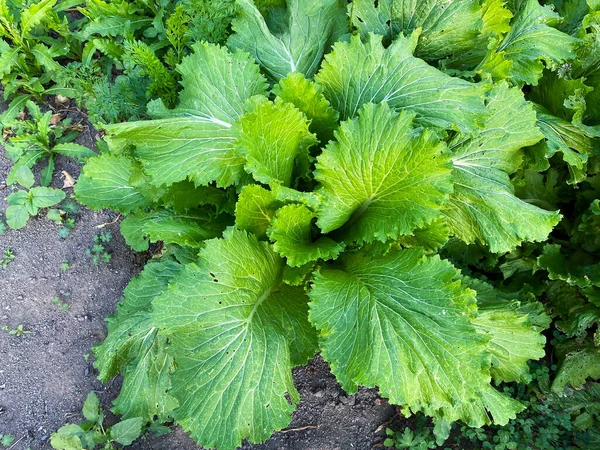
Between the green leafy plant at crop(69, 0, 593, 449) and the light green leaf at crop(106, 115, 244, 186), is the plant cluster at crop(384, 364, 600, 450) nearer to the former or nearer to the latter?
the green leafy plant at crop(69, 0, 593, 449)

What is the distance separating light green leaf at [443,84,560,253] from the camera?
101 inches

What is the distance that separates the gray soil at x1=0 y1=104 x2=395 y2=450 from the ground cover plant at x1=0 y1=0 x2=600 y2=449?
0.35 m

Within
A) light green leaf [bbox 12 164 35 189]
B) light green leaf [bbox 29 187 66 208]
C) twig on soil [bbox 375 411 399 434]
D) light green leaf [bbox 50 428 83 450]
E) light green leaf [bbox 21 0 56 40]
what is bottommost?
light green leaf [bbox 50 428 83 450]

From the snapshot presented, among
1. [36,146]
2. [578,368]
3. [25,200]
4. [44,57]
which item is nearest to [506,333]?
[578,368]

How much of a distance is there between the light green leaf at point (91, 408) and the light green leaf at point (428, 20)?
2733 millimetres

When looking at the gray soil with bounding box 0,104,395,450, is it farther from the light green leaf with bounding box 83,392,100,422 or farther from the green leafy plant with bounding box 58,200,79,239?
the light green leaf with bounding box 83,392,100,422

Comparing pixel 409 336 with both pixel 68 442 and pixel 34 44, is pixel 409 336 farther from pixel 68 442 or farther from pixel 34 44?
pixel 34 44

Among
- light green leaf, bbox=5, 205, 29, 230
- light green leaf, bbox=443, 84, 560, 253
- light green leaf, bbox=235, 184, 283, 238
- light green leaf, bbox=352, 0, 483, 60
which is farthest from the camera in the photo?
light green leaf, bbox=5, 205, 29, 230

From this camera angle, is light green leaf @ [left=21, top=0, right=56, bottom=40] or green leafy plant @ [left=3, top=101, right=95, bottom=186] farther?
green leafy plant @ [left=3, top=101, right=95, bottom=186]

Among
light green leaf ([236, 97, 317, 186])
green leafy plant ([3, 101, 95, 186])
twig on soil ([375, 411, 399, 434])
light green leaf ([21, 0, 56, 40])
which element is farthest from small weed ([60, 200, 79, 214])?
twig on soil ([375, 411, 399, 434])

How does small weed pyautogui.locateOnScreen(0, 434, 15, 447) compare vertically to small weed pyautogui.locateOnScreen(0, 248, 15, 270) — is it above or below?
below

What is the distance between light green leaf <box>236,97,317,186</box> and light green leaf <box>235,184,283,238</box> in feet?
0.24

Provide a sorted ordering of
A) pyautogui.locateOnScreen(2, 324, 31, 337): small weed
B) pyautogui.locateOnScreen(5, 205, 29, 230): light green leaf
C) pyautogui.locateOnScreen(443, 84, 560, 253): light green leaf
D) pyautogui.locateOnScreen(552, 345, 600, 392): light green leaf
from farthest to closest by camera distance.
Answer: pyautogui.locateOnScreen(5, 205, 29, 230): light green leaf, pyautogui.locateOnScreen(2, 324, 31, 337): small weed, pyautogui.locateOnScreen(552, 345, 600, 392): light green leaf, pyautogui.locateOnScreen(443, 84, 560, 253): light green leaf

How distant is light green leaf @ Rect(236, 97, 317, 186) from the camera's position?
219 centimetres
